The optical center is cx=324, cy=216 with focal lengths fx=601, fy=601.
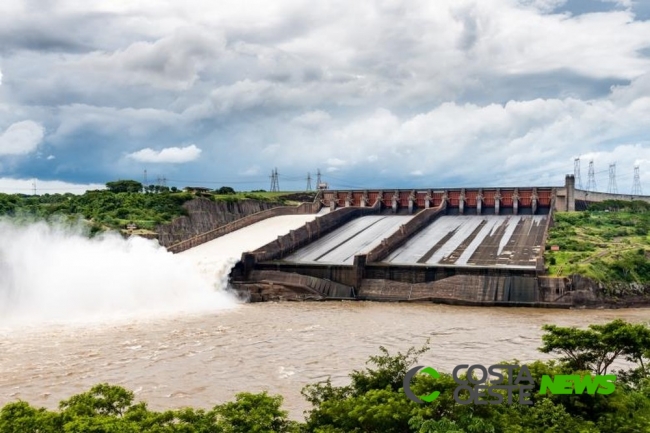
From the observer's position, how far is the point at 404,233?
43562mm

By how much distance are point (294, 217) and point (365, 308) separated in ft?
78.2

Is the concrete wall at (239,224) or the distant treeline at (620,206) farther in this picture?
the distant treeline at (620,206)

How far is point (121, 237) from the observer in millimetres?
41156

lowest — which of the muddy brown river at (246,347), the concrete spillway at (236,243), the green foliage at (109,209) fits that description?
the muddy brown river at (246,347)

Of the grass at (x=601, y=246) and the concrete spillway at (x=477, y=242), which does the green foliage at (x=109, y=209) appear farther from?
the grass at (x=601, y=246)

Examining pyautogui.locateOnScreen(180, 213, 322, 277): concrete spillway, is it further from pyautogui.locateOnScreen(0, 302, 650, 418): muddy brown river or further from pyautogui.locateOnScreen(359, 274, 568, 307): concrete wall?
pyautogui.locateOnScreen(359, 274, 568, 307): concrete wall

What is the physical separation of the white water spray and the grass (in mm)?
19158

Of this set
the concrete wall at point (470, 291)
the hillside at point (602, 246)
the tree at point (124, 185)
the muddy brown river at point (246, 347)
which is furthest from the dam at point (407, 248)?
the tree at point (124, 185)

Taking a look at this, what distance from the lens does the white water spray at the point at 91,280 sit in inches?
1176

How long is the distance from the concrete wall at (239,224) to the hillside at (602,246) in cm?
2257

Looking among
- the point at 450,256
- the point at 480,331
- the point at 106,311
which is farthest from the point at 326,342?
the point at 450,256

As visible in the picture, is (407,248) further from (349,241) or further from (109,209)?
(109,209)

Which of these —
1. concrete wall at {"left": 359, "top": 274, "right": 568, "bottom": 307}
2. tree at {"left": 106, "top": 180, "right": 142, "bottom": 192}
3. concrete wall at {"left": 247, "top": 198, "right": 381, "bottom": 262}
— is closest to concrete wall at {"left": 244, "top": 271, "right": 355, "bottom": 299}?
concrete wall at {"left": 359, "top": 274, "right": 568, "bottom": 307}

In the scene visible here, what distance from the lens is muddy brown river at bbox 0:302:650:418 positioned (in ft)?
56.9
